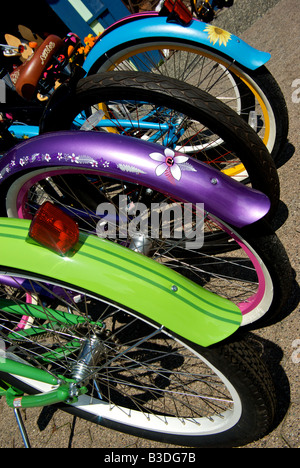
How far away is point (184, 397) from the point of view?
1729 mm

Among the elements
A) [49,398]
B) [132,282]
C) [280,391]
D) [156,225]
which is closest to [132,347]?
[132,282]

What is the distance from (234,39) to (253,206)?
3.97 ft

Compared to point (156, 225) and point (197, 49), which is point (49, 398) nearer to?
point (156, 225)

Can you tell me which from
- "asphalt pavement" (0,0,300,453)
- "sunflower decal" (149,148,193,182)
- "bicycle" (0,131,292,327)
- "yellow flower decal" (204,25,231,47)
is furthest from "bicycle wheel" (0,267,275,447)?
"yellow flower decal" (204,25,231,47)

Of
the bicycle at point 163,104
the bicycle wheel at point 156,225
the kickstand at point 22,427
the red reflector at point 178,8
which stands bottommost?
the kickstand at point 22,427

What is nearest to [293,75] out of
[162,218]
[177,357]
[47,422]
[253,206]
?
[162,218]

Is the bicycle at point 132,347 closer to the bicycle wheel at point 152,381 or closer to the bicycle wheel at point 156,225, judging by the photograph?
the bicycle wheel at point 152,381

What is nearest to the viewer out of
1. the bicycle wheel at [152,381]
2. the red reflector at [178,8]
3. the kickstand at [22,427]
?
the bicycle wheel at [152,381]

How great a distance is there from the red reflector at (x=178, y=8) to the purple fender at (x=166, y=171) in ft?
3.27

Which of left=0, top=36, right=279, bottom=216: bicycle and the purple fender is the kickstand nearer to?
the purple fender

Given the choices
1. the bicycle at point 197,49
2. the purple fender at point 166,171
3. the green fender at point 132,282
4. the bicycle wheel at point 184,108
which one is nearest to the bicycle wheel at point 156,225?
the purple fender at point 166,171

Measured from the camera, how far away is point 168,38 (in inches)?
81.5

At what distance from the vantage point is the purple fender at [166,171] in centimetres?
127

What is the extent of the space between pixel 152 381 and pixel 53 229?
3.48ft
